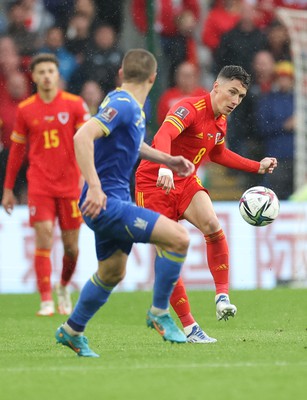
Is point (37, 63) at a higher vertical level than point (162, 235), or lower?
higher

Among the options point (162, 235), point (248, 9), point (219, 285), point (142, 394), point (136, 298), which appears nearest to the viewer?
point (142, 394)

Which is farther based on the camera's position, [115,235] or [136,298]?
[136,298]

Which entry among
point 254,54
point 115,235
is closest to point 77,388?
point 115,235

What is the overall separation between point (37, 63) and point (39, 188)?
1.24 metres

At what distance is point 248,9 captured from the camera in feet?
49.3

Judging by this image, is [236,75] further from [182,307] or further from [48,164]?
[48,164]

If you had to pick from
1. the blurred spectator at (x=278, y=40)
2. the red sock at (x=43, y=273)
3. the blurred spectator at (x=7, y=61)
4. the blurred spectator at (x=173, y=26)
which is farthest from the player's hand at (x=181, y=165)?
the blurred spectator at (x=278, y=40)

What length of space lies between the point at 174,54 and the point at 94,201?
27.3ft

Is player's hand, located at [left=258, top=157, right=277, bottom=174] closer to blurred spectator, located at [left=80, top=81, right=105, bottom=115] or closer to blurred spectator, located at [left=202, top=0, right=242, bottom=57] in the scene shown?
blurred spectator, located at [left=80, top=81, right=105, bottom=115]

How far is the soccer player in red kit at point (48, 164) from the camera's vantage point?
11328 millimetres

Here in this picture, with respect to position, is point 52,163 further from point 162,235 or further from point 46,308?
point 162,235

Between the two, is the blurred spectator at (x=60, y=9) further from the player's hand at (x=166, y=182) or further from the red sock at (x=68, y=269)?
the player's hand at (x=166, y=182)

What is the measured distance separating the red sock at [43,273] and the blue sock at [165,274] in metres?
4.32

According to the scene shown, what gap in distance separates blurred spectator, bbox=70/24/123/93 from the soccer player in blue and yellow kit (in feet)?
24.4
